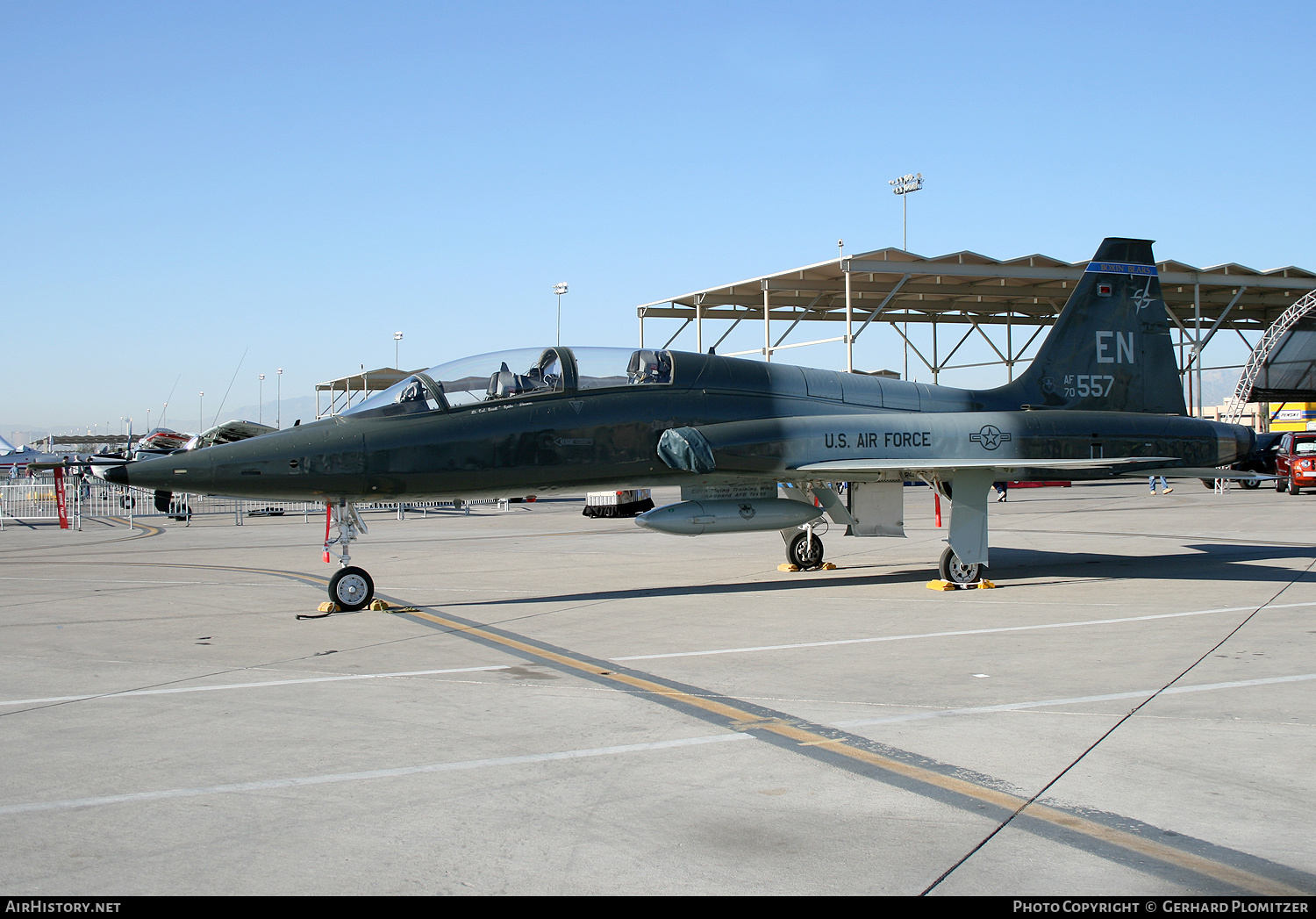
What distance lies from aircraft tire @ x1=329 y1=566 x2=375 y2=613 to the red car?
34.3 metres

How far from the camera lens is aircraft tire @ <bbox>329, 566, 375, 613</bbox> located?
1098cm

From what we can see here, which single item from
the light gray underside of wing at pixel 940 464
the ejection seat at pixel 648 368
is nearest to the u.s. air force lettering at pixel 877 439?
the light gray underside of wing at pixel 940 464

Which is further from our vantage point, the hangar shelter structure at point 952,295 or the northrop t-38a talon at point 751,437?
the hangar shelter structure at point 952,295

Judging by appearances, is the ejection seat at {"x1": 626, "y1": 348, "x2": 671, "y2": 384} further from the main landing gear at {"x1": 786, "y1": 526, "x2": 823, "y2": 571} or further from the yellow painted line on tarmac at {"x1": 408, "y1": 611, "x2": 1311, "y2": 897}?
the yellow painted line on tarmac at {"x1": 408, "y1": 611, "x2": 1311, "y2": 897}

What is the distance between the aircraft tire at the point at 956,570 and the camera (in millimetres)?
12422

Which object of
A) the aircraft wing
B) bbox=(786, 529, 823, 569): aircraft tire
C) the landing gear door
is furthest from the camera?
the aircraft wing

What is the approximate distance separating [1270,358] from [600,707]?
52072 mm

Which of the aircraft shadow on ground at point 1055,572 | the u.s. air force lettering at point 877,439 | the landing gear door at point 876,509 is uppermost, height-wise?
the u.s. air force lettering at point 877,439

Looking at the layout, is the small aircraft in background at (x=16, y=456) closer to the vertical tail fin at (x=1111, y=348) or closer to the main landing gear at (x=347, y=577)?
the main landing gear at (x=347, y=577)

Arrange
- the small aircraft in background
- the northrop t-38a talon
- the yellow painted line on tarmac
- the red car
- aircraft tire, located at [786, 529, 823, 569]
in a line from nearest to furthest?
the yellow painted line on tarmac → the northrop t-38a talon → aircraft tire, located at [786, 529, 823, 569] → the red car → the small aircraft in background

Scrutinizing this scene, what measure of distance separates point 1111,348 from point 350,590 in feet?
39.8

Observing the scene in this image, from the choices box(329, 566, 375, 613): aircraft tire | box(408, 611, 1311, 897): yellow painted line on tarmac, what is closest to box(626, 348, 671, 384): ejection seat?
box(329, 566, 375, 613): aircraft tire

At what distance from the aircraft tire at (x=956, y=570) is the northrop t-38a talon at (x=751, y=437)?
0.02 metres
